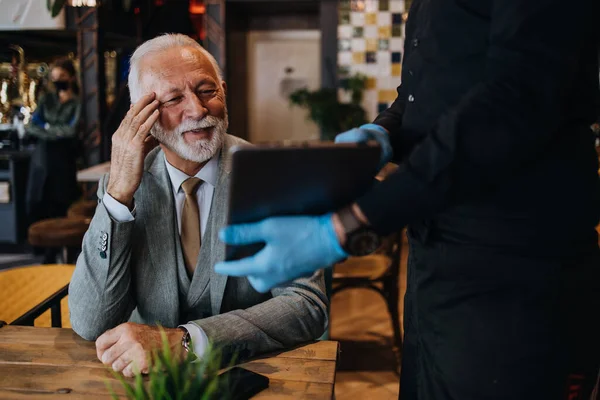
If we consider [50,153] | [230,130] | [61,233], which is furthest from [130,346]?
[230,130]

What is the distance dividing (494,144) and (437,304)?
296 millimetres

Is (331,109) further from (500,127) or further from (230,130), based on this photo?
(500,127)

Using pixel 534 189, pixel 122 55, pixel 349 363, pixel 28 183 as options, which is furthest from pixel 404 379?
pixel 122 55

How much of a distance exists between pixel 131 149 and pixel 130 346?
0.51m

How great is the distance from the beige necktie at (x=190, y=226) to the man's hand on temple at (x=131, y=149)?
0.51ft

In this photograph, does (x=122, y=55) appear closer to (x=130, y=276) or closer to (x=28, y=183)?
(x=28, y=183)

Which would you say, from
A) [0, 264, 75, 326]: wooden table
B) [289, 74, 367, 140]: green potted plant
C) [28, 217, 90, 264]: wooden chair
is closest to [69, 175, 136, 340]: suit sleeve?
[0, 264, 75, 326]: wooden table

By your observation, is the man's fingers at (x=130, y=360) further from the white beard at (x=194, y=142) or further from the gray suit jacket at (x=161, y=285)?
the white beard at (x=194, y=142)

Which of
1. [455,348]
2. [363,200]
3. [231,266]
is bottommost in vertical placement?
[455,348]

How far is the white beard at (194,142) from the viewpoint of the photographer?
5.43 ft

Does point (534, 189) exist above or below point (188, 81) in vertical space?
below

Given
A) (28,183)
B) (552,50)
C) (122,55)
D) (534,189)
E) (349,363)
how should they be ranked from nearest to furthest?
(552,50), (534,189), (349,363), (28,183), (122,55)

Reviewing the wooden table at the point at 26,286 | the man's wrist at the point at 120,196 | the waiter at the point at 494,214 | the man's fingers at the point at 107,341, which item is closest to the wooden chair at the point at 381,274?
the wooden table at the point at 26,286

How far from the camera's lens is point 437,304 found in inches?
39.0
